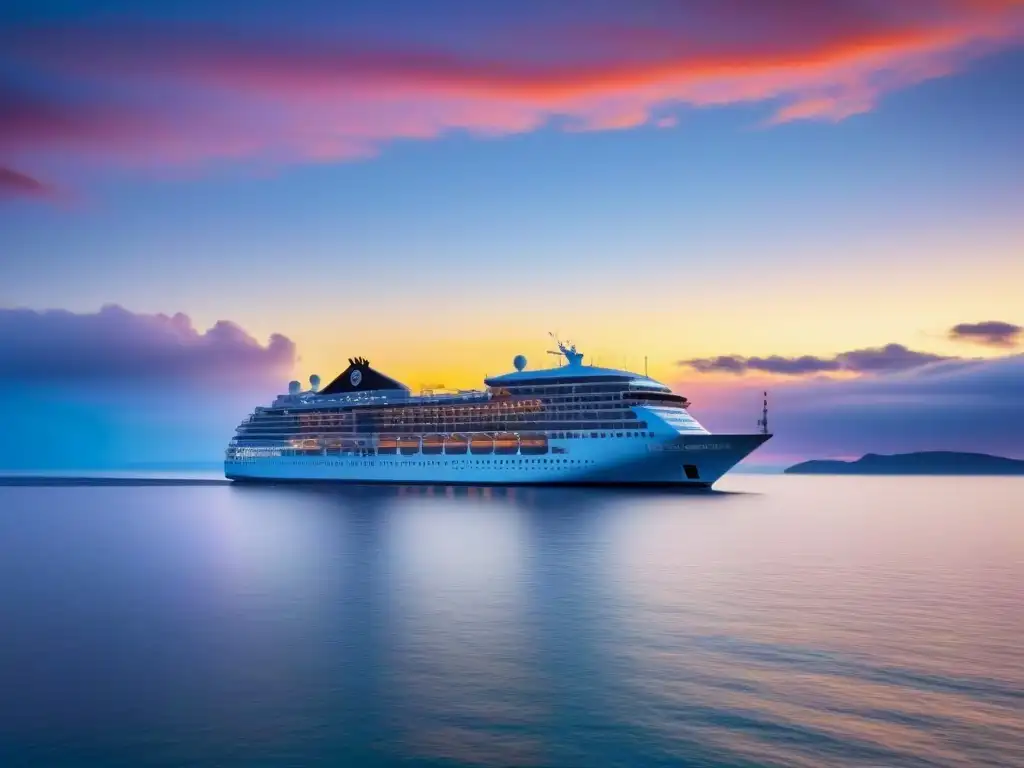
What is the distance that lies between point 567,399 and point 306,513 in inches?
1496

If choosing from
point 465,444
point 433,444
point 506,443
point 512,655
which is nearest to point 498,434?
point 506,443

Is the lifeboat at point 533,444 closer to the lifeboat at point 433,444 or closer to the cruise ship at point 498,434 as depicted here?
the cruise ship at point 498,434

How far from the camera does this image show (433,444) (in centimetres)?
11931

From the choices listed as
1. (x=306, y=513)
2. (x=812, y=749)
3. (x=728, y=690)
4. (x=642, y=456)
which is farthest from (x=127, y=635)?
(x=642, y=456)

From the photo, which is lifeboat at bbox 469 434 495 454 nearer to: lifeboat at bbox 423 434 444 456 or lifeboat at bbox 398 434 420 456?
lifeboat at bbox 423 434 444 456

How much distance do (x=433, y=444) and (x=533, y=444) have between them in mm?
17710

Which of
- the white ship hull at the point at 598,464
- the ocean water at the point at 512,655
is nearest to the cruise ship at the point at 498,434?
the white ship hull at the point at 598,464

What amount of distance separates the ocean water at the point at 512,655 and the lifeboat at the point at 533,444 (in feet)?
176

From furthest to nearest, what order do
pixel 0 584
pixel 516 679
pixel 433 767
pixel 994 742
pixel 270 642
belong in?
pixel 0 584 < pixel 270 642 < pixel 516 679 < pixel 994 742 < pixel 433 767

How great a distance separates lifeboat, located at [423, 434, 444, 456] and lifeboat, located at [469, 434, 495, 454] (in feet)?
17.3

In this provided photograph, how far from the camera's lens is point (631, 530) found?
60156 millimetres

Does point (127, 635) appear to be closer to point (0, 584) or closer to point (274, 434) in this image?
point (0, 584)

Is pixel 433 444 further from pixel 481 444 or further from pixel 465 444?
pixel 481 444

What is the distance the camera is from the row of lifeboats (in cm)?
10881
